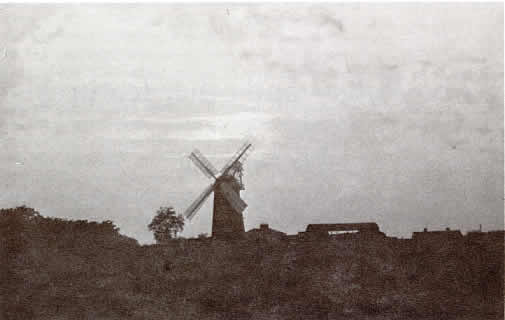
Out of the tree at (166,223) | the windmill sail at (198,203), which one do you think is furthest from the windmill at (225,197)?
the tree at (166,223)

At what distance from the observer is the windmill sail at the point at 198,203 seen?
119 feet

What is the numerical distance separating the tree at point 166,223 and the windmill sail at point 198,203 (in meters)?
15.6

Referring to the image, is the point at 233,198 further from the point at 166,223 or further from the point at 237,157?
the point at 166,223

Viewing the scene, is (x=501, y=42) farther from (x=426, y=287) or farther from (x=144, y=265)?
(x=144, y=265)

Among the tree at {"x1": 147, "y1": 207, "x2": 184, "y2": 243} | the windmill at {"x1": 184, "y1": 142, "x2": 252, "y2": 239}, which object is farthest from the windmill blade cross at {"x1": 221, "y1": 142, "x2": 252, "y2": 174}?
the tree at {"x1": 147, "y1": 207, "x2": 184, "y2": 243}

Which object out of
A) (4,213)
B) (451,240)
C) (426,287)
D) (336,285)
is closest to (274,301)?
(336,285)

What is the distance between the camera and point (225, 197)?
117ft

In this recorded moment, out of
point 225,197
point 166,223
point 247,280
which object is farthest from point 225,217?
point 166,223

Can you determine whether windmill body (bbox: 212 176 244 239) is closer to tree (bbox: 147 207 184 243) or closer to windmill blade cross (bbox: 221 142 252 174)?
windmill blade cross (bbox: 221 142 252 174)

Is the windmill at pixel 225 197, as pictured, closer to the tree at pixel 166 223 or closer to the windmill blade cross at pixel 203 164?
the windmill blade cross at pixel 203 164

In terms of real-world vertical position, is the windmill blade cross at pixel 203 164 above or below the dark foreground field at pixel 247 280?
above

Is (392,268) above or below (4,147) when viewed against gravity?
below

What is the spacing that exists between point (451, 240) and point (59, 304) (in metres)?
19.9

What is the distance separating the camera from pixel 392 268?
30.2 m
